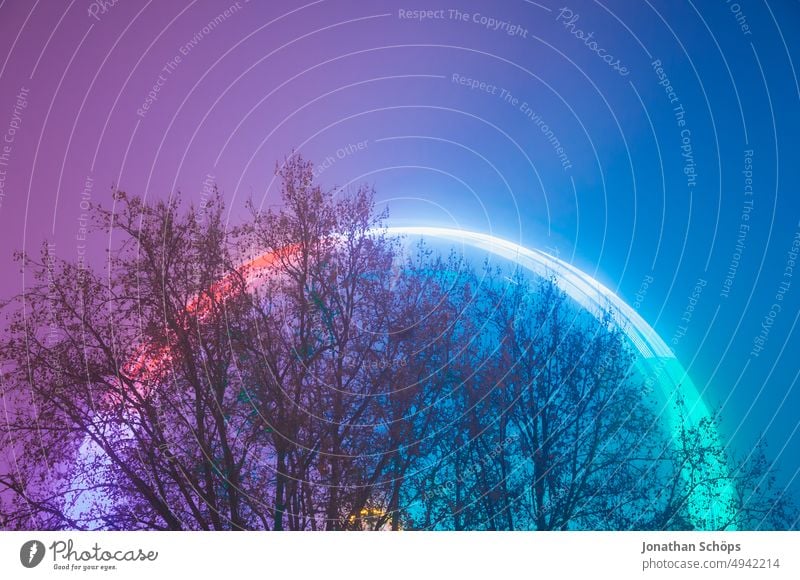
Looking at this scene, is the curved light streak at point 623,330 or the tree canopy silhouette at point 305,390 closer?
the tree canopy silhouette at point 305,390
